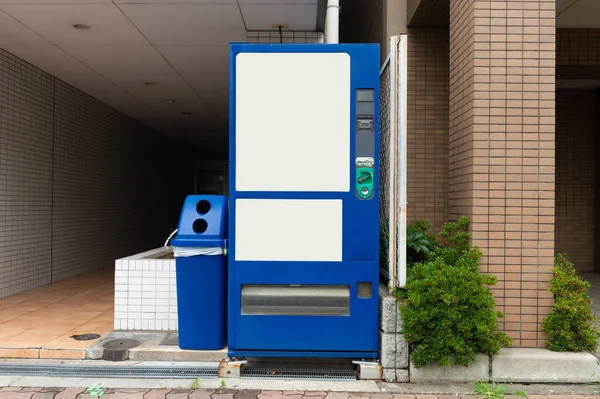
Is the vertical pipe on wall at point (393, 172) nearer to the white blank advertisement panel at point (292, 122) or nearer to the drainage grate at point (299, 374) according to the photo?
the white blank advertisement panel at point (292, 122)

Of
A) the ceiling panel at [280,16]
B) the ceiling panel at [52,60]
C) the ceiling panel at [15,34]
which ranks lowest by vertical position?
the ceiling panel at [52,60]

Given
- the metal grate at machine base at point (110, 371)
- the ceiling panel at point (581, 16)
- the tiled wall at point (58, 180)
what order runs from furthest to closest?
the tiled wall at point (58, 180)
the ceiling panel at point (581, 16)
the metal grate at machine base at point (110, 371)

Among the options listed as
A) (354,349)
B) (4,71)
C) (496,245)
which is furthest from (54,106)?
(496,245)

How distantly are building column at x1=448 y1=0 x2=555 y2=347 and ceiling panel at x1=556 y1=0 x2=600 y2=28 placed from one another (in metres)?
3.00

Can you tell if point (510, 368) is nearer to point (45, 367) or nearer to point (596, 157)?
point (45, 367)

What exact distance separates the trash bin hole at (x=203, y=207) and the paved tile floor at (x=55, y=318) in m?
1.56

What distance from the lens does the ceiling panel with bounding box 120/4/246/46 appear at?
5113 millimetres

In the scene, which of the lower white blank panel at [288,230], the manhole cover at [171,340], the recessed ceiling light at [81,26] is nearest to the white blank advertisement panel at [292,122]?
the lower white blank panel at [288,230]

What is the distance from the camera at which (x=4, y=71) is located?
6414mm

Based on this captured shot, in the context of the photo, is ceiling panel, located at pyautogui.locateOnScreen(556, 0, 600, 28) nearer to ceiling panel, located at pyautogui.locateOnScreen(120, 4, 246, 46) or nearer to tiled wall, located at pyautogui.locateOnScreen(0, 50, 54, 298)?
ceiling panel, located at pyautogui.locateOnScreen(120, 4, 246, 46)

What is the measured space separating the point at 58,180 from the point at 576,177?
9268 millimetres

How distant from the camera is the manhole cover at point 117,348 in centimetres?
380

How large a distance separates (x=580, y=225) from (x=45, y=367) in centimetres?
857

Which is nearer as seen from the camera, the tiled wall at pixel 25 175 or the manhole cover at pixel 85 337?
the manhole cover at pixel 85 337
